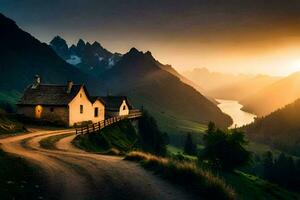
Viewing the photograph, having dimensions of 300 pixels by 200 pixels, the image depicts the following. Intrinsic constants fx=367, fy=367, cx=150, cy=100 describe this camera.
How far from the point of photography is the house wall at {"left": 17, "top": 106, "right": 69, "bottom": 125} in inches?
2987

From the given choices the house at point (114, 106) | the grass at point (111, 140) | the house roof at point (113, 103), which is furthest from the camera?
the house roof at point (113, 103)

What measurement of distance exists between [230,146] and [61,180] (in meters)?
83.6

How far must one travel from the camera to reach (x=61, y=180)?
2075 centimetres

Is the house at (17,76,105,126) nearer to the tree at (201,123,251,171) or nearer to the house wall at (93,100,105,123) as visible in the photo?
the house wall at (93,100,105,123)

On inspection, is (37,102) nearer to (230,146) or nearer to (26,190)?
(230,146)

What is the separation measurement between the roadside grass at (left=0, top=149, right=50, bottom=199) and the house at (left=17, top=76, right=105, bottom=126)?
5047cm

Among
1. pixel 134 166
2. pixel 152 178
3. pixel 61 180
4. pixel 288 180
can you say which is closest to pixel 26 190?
pixel 61 180

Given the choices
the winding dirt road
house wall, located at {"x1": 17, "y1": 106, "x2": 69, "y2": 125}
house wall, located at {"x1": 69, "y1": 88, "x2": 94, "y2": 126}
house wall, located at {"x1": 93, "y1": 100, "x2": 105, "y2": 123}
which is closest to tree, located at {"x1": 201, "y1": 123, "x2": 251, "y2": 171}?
house wall, located at {"x1": 93, "y1": 100, "x2": 105, "y2": 123}

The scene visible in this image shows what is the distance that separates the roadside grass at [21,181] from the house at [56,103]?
1987 inches

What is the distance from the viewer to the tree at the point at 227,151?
9856 cm

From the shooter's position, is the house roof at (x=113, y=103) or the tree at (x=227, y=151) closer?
the tree at (x=227, y=151)

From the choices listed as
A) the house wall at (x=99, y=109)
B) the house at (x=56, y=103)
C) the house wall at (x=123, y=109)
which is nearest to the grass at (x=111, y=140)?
the house wall at (x=99, y=109)

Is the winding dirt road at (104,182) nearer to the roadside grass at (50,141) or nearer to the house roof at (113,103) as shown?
the roadside grass at (50,141)

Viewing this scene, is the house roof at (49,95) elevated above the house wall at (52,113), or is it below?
above
